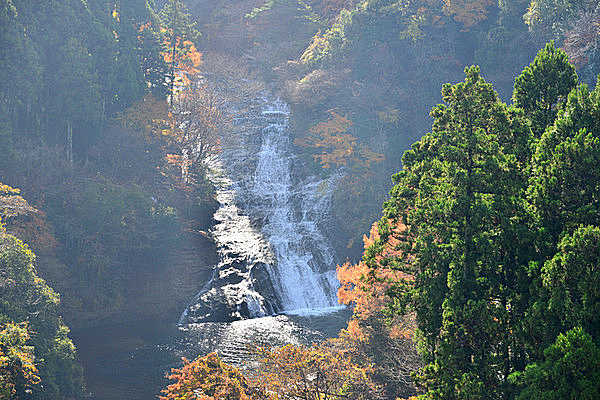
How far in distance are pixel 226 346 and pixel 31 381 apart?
392 inches

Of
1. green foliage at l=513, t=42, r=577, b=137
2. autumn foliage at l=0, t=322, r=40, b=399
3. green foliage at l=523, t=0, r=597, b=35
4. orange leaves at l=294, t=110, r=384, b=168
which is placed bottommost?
autumn foliage at l=0, t=322, r=40, b=399

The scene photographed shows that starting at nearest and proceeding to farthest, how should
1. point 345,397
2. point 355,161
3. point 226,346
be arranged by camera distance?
point 345,397 < point 226,346 < point 355,161

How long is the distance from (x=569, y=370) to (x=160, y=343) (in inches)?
835

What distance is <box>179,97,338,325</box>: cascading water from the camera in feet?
108

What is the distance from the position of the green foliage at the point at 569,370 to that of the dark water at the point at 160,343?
15.4m

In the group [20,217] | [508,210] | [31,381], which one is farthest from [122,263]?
[508,210]

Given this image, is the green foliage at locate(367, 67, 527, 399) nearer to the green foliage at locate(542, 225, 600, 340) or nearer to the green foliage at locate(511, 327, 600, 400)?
the green foliage at locate(542, 225, 600, 340)

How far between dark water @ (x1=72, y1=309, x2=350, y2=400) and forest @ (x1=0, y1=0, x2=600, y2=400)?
2.50ft

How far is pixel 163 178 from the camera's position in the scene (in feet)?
128

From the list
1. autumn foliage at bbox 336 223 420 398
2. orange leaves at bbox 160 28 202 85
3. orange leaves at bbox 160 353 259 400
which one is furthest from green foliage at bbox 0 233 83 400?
orange leaves at bbox 160 28 202 85

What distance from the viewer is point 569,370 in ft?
32.5

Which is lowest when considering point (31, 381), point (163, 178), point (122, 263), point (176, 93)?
point (31, 381)

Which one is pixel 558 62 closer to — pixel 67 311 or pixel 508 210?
pixel 508 210

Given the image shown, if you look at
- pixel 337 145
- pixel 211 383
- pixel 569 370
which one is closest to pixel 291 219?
pixel 337 145
